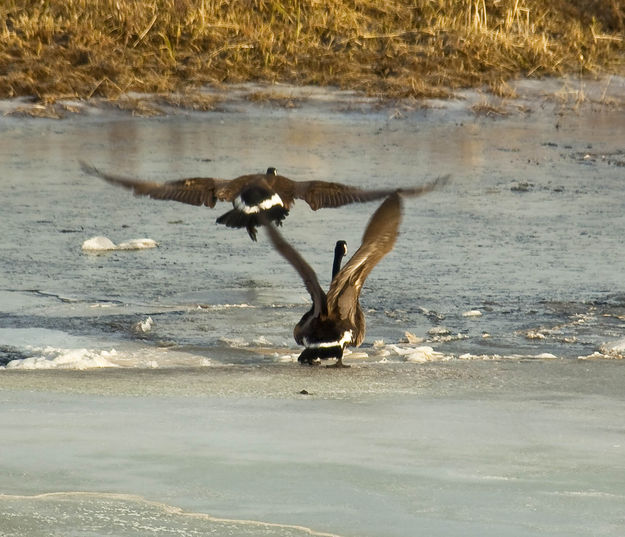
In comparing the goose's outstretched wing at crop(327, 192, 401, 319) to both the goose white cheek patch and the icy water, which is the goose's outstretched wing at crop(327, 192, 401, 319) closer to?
the icy water

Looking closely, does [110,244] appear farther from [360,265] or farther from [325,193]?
[360,265]

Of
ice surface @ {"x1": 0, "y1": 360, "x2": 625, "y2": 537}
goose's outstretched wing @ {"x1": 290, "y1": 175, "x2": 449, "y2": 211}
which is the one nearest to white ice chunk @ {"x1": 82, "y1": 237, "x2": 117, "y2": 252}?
goose's outstretched wing @ {"x1": 290, "y1": 175, "x2": 449, "y2": 211}

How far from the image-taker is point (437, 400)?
5.16m

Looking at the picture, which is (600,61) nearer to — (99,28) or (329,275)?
(99,28)

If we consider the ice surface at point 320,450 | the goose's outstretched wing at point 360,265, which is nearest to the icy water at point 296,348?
the ice surface at point 320,450

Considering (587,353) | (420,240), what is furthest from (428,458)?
(420,240)

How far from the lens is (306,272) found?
234 inches

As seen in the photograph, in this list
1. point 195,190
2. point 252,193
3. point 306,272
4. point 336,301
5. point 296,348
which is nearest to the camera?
point 306,272

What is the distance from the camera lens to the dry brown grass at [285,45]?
563 inches

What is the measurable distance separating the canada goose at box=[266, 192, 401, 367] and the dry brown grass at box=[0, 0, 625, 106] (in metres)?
7.69

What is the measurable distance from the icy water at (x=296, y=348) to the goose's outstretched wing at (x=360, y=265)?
0.85ft

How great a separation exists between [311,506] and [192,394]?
4.88 feet

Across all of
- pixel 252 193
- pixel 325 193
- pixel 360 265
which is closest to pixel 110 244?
pixel 252 193

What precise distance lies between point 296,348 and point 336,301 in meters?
0.52
